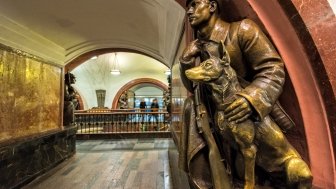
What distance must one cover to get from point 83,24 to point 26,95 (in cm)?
130

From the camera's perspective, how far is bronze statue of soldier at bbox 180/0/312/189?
71 cm

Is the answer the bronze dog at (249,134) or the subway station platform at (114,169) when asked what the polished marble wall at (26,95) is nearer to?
the subway station platform at (114,169)

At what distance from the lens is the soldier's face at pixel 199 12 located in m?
0.83

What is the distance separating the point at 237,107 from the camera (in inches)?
27.0

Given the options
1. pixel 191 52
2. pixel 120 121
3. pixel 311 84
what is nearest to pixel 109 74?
pixel 120 121

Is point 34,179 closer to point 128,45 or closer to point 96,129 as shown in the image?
point 128,45

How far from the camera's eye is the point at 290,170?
2.34 ft

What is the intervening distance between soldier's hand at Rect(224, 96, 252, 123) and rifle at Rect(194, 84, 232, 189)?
0.52ft

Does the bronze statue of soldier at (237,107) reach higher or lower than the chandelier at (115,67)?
lower

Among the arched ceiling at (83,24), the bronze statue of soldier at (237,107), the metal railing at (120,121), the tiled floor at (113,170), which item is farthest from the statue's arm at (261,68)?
the metal railing at (120,121)

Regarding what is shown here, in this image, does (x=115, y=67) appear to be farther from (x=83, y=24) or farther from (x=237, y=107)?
(x=237, y=107)

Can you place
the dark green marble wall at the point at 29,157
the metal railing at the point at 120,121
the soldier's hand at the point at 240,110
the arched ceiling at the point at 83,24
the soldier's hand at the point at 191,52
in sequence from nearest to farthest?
the soldier's hand at the point at 240,110 < the soldier's hand at the point at 191,52 < the arched ceiling at the point at 83,24 < the dark green marble wall at the point at 29,157 < the metal railing at the point at 120,121

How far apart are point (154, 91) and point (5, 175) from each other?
16303mm

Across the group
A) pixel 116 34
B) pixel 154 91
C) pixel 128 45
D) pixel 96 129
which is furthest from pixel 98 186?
pixel 154 91
